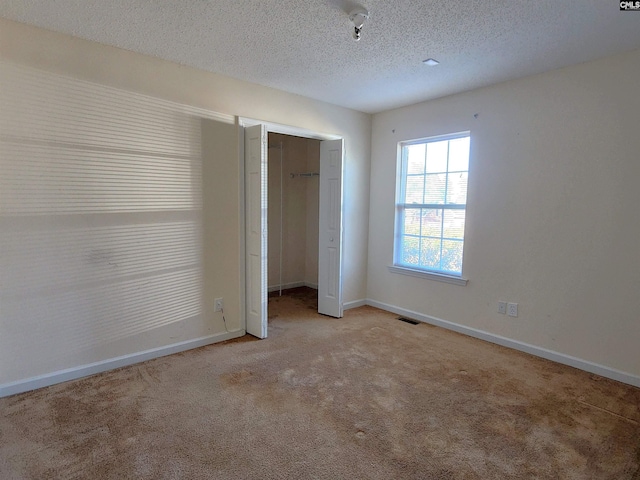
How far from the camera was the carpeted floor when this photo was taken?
184 centimetres

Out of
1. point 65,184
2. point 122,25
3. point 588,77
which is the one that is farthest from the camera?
point 588,77

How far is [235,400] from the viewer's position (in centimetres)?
245

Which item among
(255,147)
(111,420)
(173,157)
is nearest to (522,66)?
(255,147)

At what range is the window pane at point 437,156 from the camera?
157 inches

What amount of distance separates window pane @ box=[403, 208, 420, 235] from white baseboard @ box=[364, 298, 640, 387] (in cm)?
98

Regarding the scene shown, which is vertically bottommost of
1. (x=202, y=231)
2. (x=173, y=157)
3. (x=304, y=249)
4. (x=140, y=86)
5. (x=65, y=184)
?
(x=304, y=249)

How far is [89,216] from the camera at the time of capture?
2725mm

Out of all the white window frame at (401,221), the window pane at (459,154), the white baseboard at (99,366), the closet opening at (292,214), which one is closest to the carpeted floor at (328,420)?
the white baseboard at (99,366)

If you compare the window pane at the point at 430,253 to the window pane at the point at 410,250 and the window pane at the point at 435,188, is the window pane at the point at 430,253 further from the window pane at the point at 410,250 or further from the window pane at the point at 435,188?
the window pane at the point at 435,188

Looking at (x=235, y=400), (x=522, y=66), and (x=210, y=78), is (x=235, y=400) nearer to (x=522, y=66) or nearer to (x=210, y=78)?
(x=210, y=78)

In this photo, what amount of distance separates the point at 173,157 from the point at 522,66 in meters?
3.12

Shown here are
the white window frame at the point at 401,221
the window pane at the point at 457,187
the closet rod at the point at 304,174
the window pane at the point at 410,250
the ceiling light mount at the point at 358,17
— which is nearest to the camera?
the ceiling light mount at the point at 358,17

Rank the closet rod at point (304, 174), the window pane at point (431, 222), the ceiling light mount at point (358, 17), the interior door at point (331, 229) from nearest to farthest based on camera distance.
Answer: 1. the ceiling light mount at point (358, 17)
2. the window pane at point (431, 222)
3. the interior door at point (331, 229)
4. the closet rod at point (304, 174)

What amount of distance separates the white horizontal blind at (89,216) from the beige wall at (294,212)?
2.27 meters
